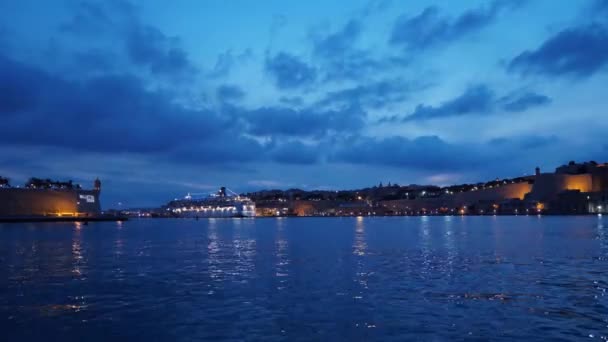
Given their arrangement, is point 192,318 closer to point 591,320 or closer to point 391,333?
point 391,333

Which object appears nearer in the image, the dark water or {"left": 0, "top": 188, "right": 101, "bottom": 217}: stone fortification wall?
the dark water

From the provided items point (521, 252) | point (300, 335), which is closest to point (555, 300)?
point (300, 335)

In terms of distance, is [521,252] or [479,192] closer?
[521,252]

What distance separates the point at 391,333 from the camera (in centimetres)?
1059

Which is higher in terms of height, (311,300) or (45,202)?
(45,202)

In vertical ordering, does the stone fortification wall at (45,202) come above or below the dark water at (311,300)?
above

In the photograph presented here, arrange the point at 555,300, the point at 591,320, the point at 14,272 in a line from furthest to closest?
1. the point at 14,272
2. the point at 555,300
3. the point at 591,320

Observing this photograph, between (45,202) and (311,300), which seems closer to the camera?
(311,300)

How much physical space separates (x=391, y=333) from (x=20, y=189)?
5334 inches

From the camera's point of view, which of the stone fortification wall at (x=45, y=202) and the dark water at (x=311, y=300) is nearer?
the dark water at (x=311, y=300)

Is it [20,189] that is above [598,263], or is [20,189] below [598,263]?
above

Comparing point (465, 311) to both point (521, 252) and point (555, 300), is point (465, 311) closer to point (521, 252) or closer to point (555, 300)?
point (555, 300)

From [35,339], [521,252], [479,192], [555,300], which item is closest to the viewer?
[35,339]

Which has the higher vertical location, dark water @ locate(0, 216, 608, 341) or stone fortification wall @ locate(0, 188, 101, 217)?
stone fortification wall @ locate(0, 188, 101, 217)
